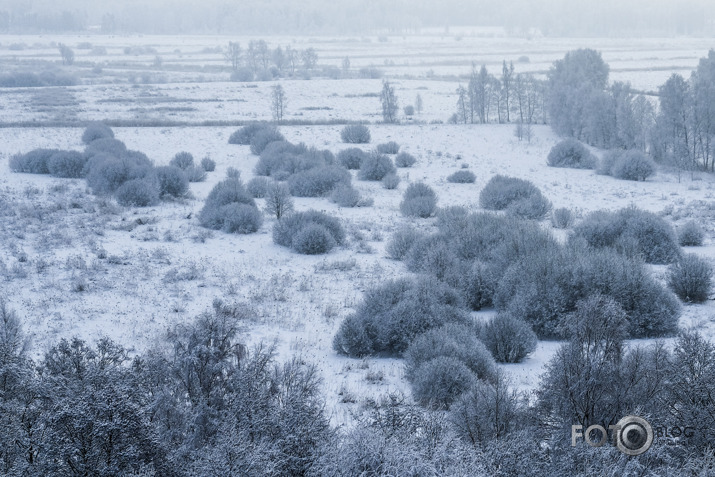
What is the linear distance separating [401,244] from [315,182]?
8071 millimetres

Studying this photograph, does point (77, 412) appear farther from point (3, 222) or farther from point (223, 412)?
point (3, 222)

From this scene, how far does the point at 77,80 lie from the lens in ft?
223

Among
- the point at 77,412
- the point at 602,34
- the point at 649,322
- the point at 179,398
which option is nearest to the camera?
the point at 77,412

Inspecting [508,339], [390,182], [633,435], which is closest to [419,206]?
[390,182]

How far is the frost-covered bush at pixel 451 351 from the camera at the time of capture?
983 centimetres

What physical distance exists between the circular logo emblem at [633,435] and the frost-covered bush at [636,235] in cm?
879

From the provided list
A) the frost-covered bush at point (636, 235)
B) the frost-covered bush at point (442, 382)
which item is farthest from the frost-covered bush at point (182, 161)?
the frost-covered bush at point (442, 382)

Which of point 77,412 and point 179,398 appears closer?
point 77,412

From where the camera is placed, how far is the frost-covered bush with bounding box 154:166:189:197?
23.0 meters

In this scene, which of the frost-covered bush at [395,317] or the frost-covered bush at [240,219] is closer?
the frost-covered bush at [395,317]

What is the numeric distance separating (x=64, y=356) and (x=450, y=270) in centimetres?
779

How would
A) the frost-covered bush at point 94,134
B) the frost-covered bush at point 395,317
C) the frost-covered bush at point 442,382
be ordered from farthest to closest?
the frost-covered bush at point 94,134 → the frost-covered bush at point 395,317 → the frost-covered bush at point 442,382

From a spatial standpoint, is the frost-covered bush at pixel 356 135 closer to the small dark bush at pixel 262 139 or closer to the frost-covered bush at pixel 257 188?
the small dark bush at pixel 262 139

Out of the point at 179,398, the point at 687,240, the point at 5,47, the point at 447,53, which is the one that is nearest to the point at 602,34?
the point at 447,53
